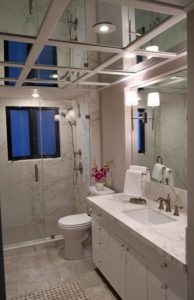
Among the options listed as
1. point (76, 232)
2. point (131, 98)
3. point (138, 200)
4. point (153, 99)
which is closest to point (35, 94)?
point (131, 98)

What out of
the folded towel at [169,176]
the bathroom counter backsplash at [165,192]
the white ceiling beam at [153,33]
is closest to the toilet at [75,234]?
the bathroom counter backsplash at [165,192]

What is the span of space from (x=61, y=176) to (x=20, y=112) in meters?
1.29

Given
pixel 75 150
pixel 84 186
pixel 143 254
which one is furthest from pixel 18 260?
pixel 143 254

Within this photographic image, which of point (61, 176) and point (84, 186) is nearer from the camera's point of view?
point (84, 186)

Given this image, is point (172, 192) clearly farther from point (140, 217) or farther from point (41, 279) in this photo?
point (41, 279)

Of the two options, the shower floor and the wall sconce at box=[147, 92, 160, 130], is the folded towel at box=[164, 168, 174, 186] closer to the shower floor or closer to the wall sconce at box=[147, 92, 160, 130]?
the wall sconce at box=[147, 92, 160, 130]

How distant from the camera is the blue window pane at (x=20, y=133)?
161 inches

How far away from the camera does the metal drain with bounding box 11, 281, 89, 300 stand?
2.56 meters

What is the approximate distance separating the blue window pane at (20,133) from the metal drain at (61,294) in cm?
216

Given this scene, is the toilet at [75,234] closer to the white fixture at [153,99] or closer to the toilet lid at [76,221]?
→ the toilet lid at [76,221]

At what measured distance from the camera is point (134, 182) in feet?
9.39

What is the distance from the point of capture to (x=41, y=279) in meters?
2.92

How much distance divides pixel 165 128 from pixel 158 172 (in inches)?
19.0

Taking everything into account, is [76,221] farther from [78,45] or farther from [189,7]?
[189,7]
